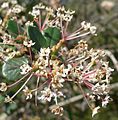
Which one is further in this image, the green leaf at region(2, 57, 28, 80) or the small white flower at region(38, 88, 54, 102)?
the green leaf at region(2, 57, 28, 80)

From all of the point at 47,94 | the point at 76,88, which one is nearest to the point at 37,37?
the point at 47,94

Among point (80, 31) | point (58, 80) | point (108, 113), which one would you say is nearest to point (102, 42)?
point (108, 113)

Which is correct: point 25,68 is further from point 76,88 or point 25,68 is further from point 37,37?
point 76,88

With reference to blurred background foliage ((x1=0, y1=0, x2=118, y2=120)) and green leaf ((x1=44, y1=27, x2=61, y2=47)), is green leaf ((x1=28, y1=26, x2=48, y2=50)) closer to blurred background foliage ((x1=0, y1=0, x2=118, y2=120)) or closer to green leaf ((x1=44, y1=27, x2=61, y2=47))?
green leaf ((x1=44, y1=27, x2=61, y2=47))

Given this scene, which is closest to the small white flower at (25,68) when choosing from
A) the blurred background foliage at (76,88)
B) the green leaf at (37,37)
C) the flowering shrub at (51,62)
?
the flowering shrub at (51,62)

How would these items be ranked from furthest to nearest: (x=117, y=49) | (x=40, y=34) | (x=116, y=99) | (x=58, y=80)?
(x=116, y=99) < (x=117, y=49) < (x=40, y=34) < (x=58, y=80)

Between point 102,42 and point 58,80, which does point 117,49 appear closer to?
point 102,42

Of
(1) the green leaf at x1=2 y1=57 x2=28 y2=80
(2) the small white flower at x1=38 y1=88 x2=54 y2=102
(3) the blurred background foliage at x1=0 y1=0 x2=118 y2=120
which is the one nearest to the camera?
(2) the small white flower at x1=38 y1=88 x2=54 y2=102

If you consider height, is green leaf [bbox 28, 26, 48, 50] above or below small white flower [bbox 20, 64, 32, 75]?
above

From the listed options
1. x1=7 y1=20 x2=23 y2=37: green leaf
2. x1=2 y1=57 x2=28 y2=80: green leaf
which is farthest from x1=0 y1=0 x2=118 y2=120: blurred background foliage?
x1=2 y1=57 x2=28 y2=80: green leaf
